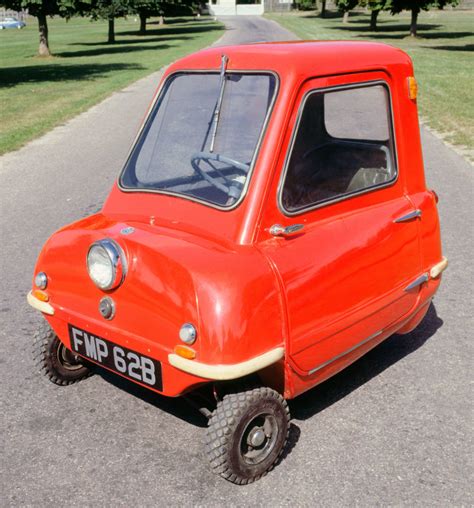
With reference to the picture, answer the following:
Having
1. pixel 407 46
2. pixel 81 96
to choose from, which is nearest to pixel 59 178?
pixel 81 96

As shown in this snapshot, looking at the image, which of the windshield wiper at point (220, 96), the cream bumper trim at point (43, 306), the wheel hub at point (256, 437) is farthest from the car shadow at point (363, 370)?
the windshield wiper at point (220, 96)

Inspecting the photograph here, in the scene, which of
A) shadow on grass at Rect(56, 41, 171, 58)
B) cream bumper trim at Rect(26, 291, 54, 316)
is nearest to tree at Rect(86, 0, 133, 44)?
shadow on grass at Rect(56, 41, 171, 58)

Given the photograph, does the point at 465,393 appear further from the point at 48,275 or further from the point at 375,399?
the point at 48,275

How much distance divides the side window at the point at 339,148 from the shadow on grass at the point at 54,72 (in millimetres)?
19800

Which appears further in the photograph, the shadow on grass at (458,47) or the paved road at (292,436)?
the shadow on grass at (458,47)

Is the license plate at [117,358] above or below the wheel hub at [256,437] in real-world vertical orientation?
above

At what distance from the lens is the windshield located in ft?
11.1

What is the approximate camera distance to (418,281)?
156 inches

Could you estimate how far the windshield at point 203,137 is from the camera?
3375 millimetres

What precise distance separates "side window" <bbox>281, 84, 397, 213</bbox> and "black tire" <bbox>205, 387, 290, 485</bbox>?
3.11ft

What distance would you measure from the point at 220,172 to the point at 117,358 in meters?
1.08

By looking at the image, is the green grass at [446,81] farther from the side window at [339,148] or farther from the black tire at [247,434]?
the black tire at [247,434]

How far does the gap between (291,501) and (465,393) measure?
57.8 inches

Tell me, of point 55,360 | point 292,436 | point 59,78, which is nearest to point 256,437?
point 292,436
